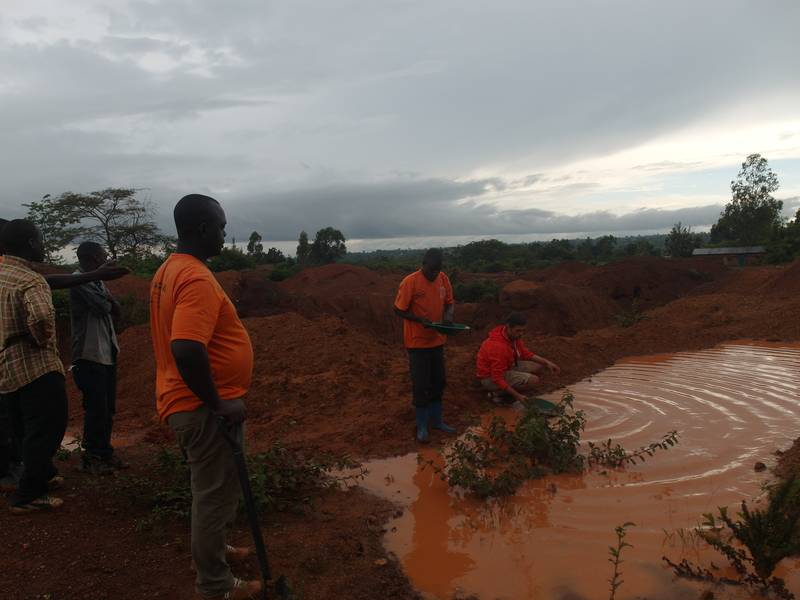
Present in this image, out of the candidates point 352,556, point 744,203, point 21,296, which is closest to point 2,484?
point 21,296

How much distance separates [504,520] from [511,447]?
1053 millimetres

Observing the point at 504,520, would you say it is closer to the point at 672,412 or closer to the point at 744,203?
the point at 672,412

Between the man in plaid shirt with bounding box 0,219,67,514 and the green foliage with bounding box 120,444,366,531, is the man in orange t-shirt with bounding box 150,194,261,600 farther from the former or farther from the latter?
the man in plaid shirt with bounding box 0,219,67,514

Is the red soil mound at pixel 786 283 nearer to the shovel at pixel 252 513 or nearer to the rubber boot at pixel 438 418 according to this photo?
the rubber boot at pixel 438 418

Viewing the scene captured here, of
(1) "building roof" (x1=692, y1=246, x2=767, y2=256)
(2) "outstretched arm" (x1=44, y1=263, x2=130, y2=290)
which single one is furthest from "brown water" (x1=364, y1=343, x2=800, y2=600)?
(1) "building roof" (x1=692, y1=246, x2=767, y2=256)

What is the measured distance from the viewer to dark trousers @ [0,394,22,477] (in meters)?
3.79

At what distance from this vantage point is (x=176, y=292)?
92.1 inches

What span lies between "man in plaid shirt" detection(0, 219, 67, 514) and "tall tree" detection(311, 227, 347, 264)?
1602 inches

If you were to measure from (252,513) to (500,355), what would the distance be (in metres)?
4.06

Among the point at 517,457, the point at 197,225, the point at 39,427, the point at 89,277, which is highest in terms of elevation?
the point at 197,225

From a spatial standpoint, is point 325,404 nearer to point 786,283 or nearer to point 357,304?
point 357,304

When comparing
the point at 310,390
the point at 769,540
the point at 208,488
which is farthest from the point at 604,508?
the point at 310,390

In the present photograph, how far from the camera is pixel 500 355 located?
6.15m

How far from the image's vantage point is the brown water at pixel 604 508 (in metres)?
3.06
